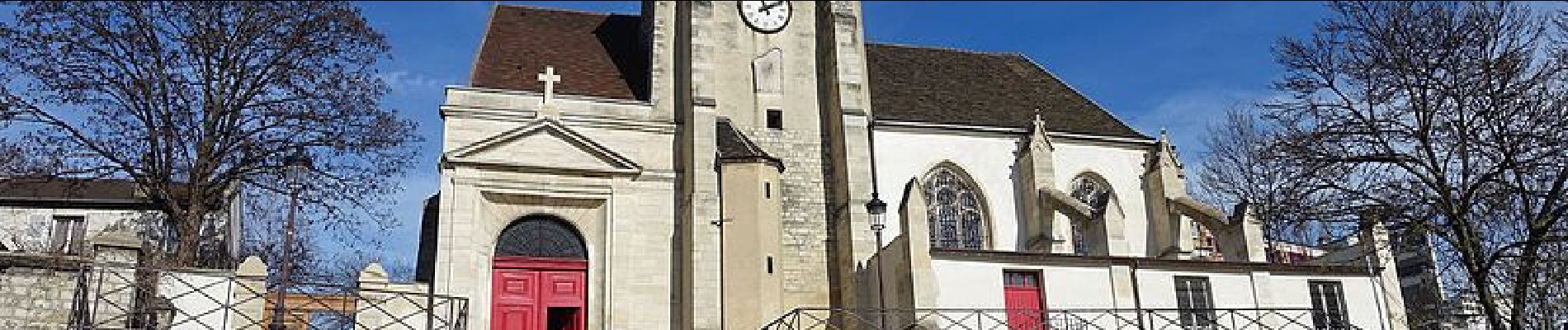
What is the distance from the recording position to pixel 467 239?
20.2 m

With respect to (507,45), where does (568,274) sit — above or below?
below

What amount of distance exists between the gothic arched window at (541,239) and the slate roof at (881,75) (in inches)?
99.9

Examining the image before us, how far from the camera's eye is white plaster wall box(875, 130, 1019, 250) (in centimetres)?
2322

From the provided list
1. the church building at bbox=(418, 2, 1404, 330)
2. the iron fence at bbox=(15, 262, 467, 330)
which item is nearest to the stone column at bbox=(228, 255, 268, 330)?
the iron fence at bbox=(15, 262, 467, 330)

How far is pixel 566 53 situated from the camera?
24453 millimetres

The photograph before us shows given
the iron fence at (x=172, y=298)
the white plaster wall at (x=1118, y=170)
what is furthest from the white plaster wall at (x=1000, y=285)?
the iron fence at (x=172, y=298)

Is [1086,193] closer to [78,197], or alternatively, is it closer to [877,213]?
[877,213]

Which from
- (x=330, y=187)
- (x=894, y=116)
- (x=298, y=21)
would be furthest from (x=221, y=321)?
(x=894, y=116)

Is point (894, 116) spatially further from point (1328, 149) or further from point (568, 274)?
Answer: point (1328, 149)

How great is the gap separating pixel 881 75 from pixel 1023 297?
8.60m

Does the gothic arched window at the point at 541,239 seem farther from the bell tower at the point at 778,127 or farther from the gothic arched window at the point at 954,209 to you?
the gothic arched window at the point at 954,209

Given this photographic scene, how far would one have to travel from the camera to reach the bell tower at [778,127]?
21.3 metres

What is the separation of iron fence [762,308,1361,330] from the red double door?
11.9 ft

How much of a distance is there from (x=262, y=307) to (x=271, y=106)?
3.46 meters
